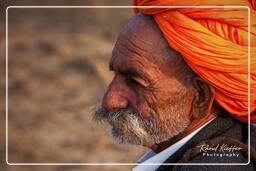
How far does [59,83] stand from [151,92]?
19.8 feet

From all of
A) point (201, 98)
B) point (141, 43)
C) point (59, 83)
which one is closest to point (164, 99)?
point (201, 98)

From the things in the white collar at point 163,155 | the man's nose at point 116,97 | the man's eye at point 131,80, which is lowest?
the white collar at point 163,155

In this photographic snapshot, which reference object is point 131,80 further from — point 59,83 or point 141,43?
point 59,83

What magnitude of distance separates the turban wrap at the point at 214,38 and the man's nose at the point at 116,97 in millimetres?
342

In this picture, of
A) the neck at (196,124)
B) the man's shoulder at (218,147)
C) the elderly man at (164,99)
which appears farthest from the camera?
the neck at (196,124)

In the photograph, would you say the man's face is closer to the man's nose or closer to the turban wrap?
the man's nose

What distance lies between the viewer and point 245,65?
2.44 meters

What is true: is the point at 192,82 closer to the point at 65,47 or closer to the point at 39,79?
the point at 39,79

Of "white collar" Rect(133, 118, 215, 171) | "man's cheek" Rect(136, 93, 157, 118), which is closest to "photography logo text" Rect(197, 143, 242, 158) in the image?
"white collar" Rect(133, 118, 215, 171)

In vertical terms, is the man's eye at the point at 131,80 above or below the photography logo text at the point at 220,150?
above

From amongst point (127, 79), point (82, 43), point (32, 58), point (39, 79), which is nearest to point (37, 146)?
point (39, 79)

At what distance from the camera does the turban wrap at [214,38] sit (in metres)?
2.41

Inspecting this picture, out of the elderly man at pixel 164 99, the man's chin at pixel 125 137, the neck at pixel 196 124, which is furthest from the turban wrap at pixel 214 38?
the man's chin at pixel 125 137

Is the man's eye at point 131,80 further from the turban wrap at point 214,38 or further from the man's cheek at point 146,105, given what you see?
the turban wrap at point 214,38
